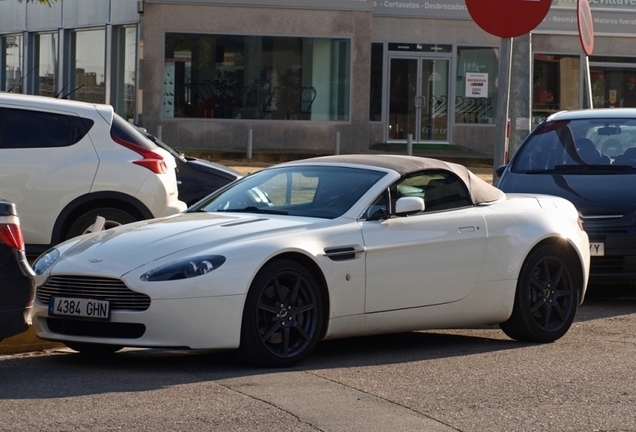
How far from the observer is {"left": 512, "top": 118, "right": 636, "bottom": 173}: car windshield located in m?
11.5

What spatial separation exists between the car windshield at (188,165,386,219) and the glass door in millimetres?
22725

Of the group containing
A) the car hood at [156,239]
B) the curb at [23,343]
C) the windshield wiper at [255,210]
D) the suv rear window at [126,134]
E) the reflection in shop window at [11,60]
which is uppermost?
the reflection in shop window at [11,60]

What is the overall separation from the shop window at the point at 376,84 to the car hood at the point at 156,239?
76.5 feet

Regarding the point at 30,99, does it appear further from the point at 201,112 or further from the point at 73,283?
the point at 201,112

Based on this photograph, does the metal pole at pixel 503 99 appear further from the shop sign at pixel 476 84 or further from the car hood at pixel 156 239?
the shop sign at pixel 476 84

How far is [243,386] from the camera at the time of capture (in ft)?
21.7

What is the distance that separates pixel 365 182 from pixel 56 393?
2.73 m

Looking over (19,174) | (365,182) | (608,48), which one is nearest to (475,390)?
(365,182)

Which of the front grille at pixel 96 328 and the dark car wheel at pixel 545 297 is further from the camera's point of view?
the dark car wheel at pixel 545 297

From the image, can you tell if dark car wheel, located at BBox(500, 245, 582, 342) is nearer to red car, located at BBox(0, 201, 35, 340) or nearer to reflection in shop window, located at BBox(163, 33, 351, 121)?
red car, located at BBox(0, 201, 35, 340)

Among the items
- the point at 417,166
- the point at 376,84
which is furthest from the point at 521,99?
the point at 376,84

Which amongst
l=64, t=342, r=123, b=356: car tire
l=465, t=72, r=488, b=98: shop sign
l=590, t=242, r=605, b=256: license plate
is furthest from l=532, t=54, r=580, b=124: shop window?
l=64, t=342, r=123, b=356: car tire

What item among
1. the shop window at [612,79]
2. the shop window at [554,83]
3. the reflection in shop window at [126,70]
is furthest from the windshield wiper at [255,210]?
the shop window at [612,79]

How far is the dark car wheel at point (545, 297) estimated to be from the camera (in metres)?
8.48
